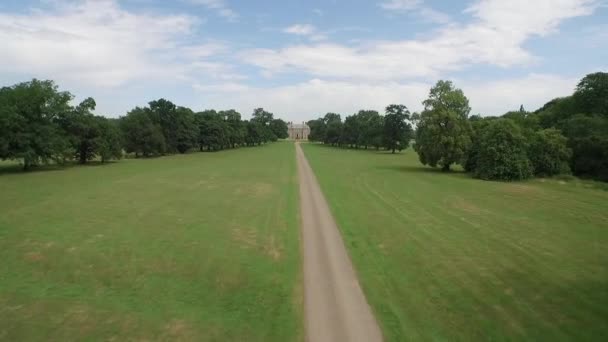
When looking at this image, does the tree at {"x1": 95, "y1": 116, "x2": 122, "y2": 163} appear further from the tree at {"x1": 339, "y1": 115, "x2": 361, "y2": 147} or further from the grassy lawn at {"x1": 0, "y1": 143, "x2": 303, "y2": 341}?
the tree at {"x1": 339, "y1": 115, "x2": 361, "y2": 147}

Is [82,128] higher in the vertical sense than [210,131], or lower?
lower

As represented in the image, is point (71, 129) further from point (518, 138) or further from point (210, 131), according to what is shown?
point (518, 138)

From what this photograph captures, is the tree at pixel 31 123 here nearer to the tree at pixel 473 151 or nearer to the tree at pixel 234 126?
the tree at pixel 473 151

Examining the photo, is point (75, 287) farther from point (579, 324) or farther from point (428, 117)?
point (428, 117)

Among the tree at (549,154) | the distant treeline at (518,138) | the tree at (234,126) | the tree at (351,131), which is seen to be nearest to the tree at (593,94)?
the distant treeline at (518,138)

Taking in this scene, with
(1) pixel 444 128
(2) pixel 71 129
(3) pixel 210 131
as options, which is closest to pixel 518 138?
(1) pixel 444 128

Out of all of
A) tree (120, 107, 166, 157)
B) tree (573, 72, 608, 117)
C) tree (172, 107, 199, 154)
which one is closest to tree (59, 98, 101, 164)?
tree (120, 107, 166, 157)

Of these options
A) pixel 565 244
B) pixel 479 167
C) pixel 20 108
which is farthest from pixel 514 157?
pixel 20 108
